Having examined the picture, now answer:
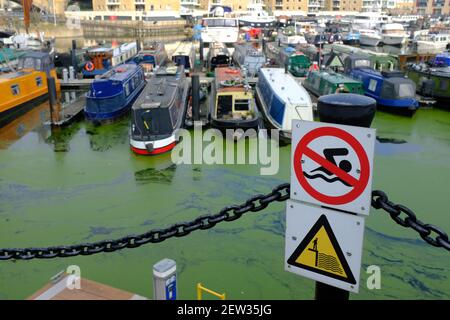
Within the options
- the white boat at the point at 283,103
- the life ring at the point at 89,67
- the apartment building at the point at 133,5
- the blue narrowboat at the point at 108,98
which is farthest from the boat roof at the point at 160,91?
the apartment building at the point at 133,5

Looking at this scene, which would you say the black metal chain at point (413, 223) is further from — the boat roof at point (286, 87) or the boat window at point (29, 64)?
the boat window at point (29, 64)

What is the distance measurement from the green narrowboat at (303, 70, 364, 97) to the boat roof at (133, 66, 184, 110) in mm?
7664

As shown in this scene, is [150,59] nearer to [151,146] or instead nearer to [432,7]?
[151,146]

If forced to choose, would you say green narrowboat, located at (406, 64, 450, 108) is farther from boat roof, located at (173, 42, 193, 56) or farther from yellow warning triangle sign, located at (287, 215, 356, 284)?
yellow warning triangle sign, located at (287, 215, 356, 284)

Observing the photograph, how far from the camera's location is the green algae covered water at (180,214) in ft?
28.6

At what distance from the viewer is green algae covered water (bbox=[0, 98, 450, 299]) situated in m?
8.71

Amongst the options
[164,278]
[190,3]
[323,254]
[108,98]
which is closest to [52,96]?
[108,98]

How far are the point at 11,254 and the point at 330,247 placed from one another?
3142mm

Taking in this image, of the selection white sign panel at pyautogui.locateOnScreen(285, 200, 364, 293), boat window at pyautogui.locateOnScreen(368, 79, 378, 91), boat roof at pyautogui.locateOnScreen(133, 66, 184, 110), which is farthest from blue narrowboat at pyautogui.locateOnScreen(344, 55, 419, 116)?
white sign panel at pyautogui.locateOnScreen(285, 200, 364, 293)

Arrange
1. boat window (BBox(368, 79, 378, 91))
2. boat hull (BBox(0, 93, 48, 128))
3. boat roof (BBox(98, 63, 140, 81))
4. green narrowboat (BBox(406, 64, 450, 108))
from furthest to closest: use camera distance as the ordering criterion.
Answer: green narrowboat (BBox(406, 64, 450, 108)) < boat window (BBox(368, 79, 378, 91)) < boat roof (BBox(98, 63, 140, 81)) < boat hull (BBox(0, 93, 48, 128))

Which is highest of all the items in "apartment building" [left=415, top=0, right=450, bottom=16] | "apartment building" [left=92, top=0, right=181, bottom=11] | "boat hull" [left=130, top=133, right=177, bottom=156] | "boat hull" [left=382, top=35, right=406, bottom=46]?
"apartment building" [left=415, top=0, right=450, bottom=16]

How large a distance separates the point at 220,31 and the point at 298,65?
16972 millimetres

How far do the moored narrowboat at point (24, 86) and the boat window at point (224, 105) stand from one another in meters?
10.5
